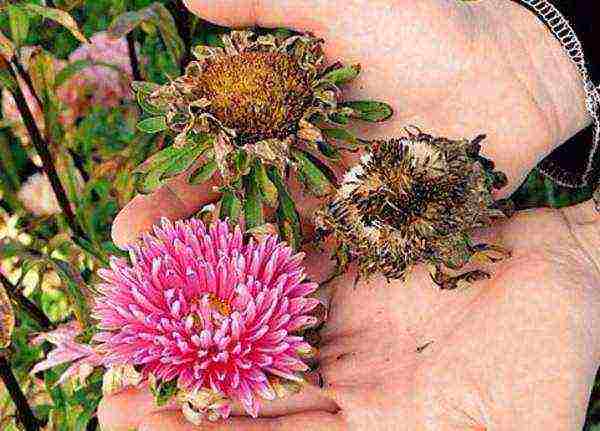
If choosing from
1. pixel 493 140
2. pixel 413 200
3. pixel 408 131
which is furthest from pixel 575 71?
pixel 413 200

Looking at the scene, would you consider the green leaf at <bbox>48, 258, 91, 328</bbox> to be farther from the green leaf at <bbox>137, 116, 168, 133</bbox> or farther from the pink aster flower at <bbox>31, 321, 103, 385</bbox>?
the green leaf at <bbox>137, 116, 168, 133</bbox>

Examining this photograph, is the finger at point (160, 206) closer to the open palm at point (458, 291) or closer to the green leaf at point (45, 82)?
the open palm at point (458, 291)

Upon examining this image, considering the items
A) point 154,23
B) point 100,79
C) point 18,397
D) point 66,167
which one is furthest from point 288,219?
point 100,79

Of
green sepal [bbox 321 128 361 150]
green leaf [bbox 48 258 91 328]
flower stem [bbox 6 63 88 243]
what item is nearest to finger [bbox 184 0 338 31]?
green sepal [bbox 321 128 361 150]

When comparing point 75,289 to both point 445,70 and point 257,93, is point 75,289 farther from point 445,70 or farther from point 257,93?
point 445,70

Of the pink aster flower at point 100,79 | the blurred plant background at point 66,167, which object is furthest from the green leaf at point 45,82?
the pink aster flower at point 100,79

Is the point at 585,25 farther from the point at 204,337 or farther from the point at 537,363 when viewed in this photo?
the point at 204,337

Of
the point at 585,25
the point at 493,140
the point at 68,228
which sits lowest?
the point at 68,228
